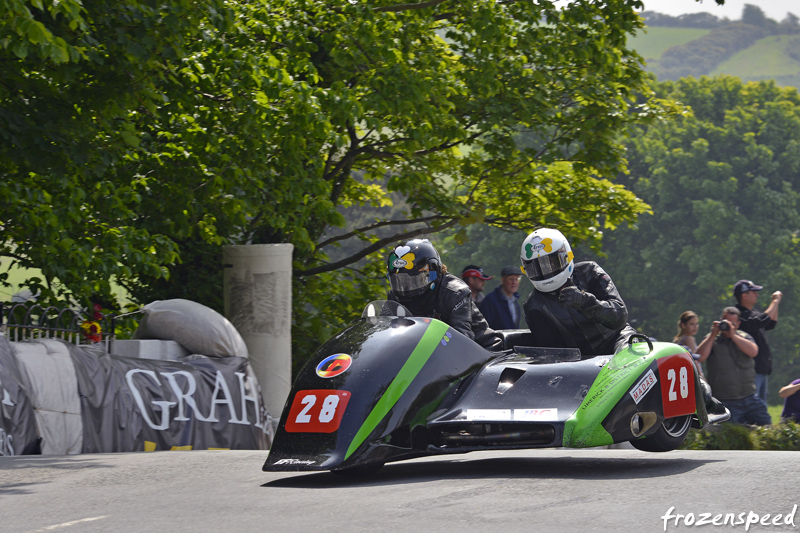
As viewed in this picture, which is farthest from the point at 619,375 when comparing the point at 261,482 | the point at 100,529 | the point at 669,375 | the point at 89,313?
the point at 89,313

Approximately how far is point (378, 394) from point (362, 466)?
1.61ft

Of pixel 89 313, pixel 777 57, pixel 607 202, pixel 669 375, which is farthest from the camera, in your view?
pixel 777 57

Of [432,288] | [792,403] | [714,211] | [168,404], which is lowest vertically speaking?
[792,403]

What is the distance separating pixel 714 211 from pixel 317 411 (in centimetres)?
4280

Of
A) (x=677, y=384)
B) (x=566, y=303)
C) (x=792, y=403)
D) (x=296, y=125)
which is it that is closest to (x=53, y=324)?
(x=296, y=125)

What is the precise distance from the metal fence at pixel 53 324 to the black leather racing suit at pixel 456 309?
3.94m

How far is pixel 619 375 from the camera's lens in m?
6.86

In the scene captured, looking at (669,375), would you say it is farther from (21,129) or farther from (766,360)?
(21,129)

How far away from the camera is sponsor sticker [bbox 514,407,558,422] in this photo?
21.5ft

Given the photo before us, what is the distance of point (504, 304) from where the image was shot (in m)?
11.9

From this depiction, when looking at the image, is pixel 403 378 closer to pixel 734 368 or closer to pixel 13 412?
pixel 13 412

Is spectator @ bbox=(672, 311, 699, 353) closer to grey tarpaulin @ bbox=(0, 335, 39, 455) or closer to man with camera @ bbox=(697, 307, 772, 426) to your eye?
man with camera @ bbox=(697, 307, 772, 426)

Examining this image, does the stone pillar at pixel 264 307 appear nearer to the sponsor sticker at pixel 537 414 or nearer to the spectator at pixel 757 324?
the spectator at pixel 757 324

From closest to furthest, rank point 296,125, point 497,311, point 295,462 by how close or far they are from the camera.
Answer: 1. point 295,462
2. point 497,311
3. point 296,125
